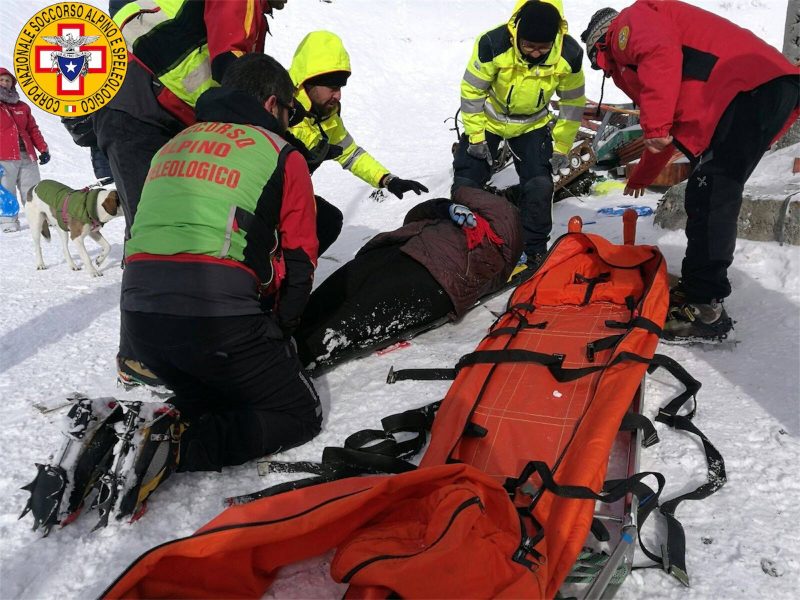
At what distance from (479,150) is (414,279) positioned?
1405mm

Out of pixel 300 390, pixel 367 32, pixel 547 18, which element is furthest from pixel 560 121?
pixel 367 32

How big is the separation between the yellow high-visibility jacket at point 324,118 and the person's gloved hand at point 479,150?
2.26ft

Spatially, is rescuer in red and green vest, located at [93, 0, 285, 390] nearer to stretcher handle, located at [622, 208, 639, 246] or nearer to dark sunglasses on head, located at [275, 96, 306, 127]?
dark sunglasses on head, located at [275, 96, 306, 127]

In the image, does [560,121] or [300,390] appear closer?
[300,390]

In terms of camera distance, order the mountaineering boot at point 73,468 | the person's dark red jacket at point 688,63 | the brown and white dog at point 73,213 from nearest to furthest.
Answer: the mountaineering boot at point 73,468, the person's dark red jacket at point 688,63, the brown and white dog at point 73,213

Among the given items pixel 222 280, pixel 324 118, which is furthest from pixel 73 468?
pixel 324 118

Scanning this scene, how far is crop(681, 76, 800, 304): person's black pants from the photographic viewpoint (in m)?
2.62

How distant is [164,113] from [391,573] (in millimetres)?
2530

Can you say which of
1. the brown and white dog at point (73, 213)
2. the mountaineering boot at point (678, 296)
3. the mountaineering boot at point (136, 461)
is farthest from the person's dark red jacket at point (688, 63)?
the brown and white dog at point (73, 213)

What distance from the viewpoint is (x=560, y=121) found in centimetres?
420

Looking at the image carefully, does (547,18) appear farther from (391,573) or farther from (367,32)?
(367,32)

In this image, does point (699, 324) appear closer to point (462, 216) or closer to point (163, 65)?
point (462, 216)

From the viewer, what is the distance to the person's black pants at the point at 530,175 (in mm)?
3980

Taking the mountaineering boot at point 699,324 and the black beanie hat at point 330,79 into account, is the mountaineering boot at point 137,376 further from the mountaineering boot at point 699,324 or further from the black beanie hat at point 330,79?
the mountaineering boot at point 699,324
